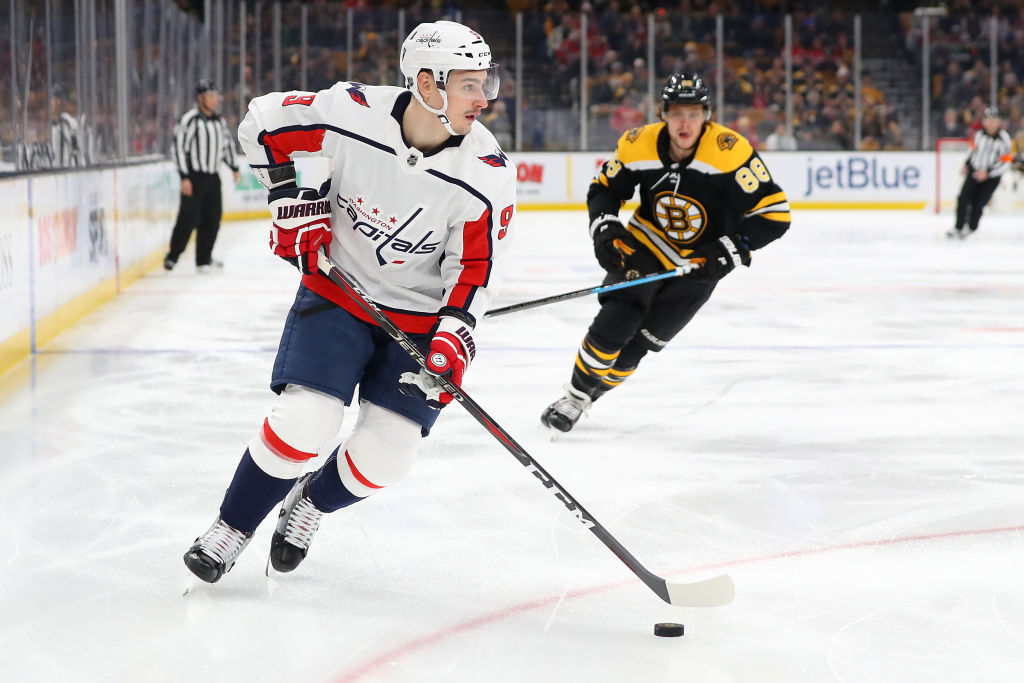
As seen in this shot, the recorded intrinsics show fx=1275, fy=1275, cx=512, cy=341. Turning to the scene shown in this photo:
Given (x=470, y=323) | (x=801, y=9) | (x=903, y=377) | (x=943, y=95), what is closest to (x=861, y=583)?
(x=470, y=323)

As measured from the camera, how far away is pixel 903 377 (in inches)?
175

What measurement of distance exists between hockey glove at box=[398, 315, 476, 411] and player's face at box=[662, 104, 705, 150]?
1478mm

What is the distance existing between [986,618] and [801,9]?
1656 centimetres

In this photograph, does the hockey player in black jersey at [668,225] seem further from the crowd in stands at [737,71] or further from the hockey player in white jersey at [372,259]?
the crowd in stands at [737,71]

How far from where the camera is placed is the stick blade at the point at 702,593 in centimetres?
208

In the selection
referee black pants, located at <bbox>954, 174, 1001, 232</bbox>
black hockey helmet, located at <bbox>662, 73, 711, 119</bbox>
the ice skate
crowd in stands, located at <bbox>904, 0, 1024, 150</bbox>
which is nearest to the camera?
black hockey helmet, located at <bbox>662, 73, 711, 119</bbox>

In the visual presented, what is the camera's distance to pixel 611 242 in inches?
141

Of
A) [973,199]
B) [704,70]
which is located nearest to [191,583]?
[973,199]

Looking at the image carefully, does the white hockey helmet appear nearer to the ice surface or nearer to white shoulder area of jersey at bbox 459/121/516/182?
white shoulder area of jersey at bbox 459/121/516/182

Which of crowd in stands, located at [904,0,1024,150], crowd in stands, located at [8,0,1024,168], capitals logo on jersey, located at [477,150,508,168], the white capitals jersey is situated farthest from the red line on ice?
crowd in stands, located at [904,0,1024,150]

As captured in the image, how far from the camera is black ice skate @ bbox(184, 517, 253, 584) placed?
7.03 ft

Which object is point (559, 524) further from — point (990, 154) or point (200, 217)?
point (990, 154)

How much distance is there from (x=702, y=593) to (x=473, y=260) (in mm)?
681

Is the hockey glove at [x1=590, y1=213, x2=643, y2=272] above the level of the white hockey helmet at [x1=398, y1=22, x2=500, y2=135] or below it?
below
